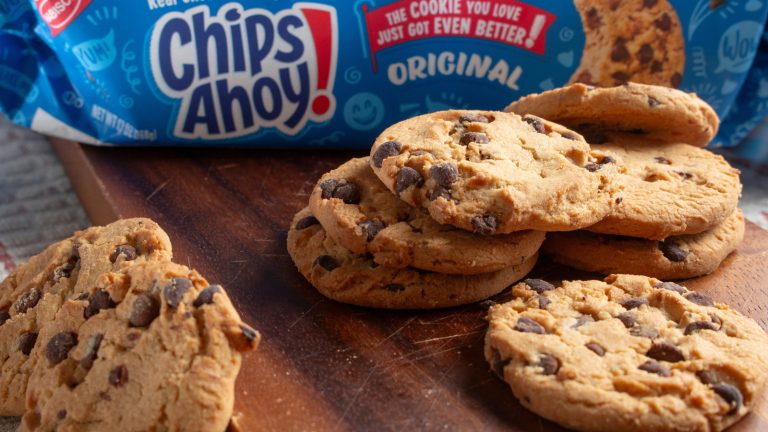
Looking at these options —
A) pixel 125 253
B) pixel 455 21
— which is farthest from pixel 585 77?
pixel 125 253

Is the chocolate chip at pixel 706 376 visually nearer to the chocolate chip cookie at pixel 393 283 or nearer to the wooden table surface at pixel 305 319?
the wooden table surface at pixel 305 319

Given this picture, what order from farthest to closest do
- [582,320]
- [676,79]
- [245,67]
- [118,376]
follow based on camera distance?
[676,79], [245,67], [582,320], [118,376]

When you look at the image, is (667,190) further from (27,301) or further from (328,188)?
(27,301)

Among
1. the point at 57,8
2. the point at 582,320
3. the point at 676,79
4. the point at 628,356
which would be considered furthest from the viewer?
the point at 676,79

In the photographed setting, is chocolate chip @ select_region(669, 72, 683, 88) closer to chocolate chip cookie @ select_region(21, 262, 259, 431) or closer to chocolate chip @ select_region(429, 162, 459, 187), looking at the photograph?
chocolate chip @ select_region(429, 162, 459, 187)

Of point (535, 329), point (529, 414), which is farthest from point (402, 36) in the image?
point (529, 414)

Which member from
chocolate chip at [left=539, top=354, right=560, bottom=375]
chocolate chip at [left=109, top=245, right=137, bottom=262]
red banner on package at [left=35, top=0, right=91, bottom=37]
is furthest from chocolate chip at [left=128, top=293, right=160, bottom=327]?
red banner on package at [left=35, top=0, right=91, bottom=37]
